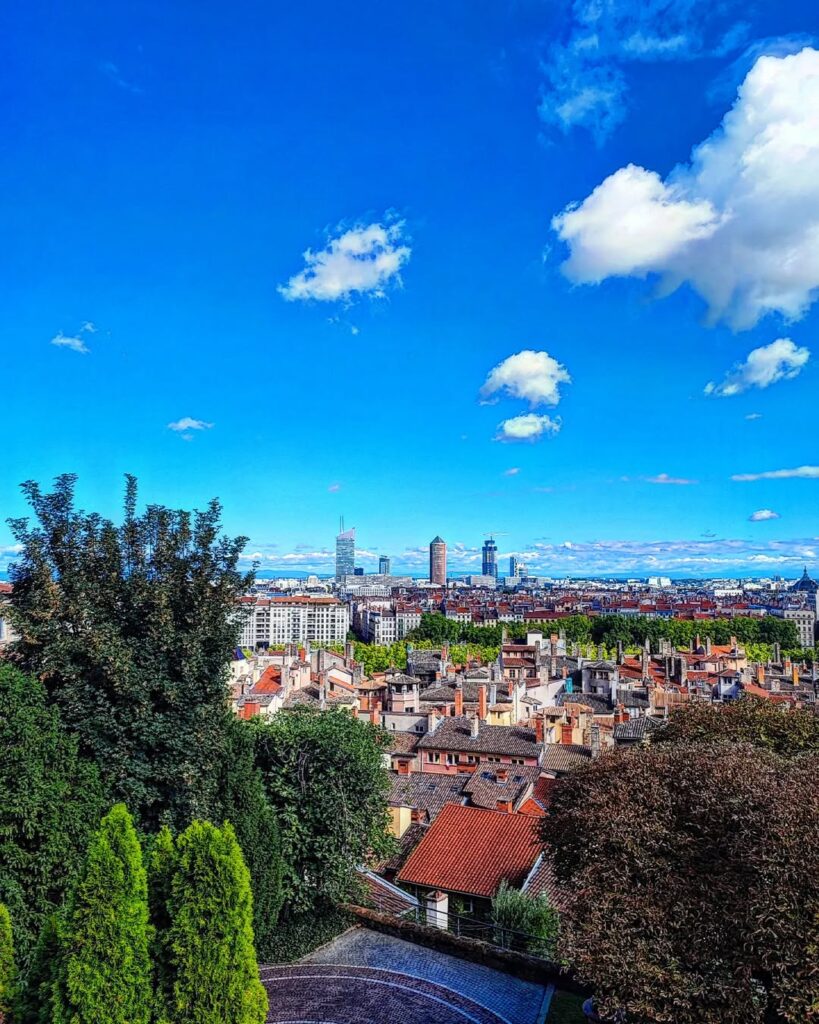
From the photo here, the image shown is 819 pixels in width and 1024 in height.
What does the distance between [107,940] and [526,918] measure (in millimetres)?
10753

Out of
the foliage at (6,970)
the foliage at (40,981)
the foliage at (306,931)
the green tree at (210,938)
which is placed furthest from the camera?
the foliage at (306,931)

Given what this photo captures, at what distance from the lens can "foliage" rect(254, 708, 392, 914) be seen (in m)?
17.7

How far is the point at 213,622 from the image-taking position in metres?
16.6

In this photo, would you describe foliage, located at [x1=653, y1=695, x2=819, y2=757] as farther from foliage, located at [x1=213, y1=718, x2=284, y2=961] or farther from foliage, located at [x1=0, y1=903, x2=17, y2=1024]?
foliage, located at [x1=0, y1=903, x2=17, y2=1024]

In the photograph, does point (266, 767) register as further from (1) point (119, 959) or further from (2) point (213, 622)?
(1) point (119, 959)

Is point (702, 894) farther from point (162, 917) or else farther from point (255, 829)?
point (255, 829)

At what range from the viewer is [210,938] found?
10.5 m

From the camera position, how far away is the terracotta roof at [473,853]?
21.0 m

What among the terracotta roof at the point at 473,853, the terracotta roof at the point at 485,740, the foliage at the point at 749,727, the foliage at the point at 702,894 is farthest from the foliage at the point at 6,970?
the terracotta roof at the point at 485,740

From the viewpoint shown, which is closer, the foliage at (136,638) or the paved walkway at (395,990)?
the paved walkway at (395,990)

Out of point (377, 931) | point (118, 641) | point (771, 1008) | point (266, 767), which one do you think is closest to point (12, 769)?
point (118, 641)

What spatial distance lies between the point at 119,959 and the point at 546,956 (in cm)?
972

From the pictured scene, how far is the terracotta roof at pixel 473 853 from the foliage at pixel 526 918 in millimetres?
2363

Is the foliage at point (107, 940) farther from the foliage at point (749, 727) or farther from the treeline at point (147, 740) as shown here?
the foliage at point (749, 727)
